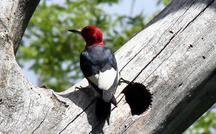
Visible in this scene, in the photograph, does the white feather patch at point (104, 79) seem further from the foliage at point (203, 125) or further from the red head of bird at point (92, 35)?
the foliage at point (203, 125)

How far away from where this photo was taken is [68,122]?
272 cm

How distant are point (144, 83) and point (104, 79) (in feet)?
1.45

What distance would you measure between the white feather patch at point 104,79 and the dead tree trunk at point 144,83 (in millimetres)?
106

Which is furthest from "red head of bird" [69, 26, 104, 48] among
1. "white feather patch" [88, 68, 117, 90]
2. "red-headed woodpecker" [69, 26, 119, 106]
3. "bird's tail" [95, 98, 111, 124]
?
"bird's tail" [95, 98, 111, 124]

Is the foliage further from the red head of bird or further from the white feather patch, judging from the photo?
the white feather patch

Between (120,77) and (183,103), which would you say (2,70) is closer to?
(120,77)

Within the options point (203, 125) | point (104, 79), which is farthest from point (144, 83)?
point (203, 125)

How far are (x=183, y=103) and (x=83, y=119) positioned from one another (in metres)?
0.85

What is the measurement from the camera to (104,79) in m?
3.23

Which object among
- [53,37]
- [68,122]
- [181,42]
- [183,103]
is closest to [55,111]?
[68,122]

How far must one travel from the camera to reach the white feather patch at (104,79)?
305cm

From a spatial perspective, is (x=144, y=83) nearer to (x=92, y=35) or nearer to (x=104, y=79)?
(x=104, y=79)

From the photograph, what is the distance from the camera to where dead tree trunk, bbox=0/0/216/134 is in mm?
2629

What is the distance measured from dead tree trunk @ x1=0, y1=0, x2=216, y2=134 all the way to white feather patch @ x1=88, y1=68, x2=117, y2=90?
11 cm
